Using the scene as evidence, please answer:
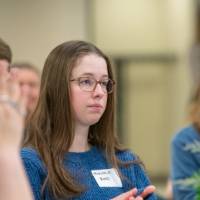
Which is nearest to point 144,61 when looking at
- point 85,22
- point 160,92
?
point 160,92

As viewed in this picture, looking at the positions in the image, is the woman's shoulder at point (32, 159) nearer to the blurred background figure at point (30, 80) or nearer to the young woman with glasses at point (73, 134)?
the young woman with glasses at point (73, 134)

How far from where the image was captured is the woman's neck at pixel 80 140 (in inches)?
105

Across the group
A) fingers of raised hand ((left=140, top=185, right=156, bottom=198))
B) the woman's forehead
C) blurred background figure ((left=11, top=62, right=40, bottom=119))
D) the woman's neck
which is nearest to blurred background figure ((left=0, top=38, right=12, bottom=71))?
the woman's forehead

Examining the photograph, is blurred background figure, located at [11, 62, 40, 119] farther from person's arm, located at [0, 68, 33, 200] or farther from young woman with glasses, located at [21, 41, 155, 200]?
person's arm, located at [0, 68, 33, 200]

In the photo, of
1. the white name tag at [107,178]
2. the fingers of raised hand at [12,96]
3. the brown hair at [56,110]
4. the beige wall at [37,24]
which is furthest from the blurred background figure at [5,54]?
the beige wall at [37,24]

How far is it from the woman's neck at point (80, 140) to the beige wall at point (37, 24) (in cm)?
422

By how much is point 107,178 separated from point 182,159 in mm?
1144

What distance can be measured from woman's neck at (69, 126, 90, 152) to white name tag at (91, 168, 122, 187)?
0.13m

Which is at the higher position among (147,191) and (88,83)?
(88,83)

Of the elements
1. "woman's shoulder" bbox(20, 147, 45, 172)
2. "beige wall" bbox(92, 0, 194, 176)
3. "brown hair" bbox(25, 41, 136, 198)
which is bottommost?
"beige wall" bbox(92, 0, 194, 176)

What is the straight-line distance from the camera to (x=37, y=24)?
766 cm

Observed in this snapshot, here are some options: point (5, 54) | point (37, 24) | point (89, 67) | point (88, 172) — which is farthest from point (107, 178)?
point (37, 24)

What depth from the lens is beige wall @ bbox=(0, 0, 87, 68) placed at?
7207 millimetres

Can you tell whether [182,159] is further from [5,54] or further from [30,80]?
[5,54]
